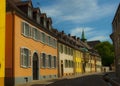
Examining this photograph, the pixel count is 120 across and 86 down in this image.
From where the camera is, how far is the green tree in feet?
382

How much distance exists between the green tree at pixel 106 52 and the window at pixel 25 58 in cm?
8309

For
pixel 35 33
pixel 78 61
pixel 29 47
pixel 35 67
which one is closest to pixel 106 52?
pixel 78 61

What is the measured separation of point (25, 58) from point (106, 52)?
89.1m

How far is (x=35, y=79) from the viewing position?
123 ft

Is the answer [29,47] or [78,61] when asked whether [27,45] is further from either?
[78,61]

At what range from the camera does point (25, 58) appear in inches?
1303

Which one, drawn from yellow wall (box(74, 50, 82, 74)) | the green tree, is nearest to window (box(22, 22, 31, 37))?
yellow wall (box(74, 50, 82, 74))

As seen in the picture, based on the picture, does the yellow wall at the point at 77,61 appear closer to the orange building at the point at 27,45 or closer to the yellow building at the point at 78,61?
the yellow building at the point at 78,61

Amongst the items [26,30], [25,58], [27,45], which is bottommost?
[25,58]

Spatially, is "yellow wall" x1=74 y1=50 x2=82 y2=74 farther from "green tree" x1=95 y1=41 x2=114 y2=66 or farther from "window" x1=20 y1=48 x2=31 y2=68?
"green tree" x1=95 y1=41 x2=114 y2=66

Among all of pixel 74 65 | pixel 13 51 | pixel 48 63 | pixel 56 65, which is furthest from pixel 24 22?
pixel 74 65

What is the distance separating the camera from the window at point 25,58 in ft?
104

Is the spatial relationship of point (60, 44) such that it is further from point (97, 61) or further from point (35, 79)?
point (97, 61)

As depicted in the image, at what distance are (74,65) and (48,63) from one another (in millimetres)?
24160
